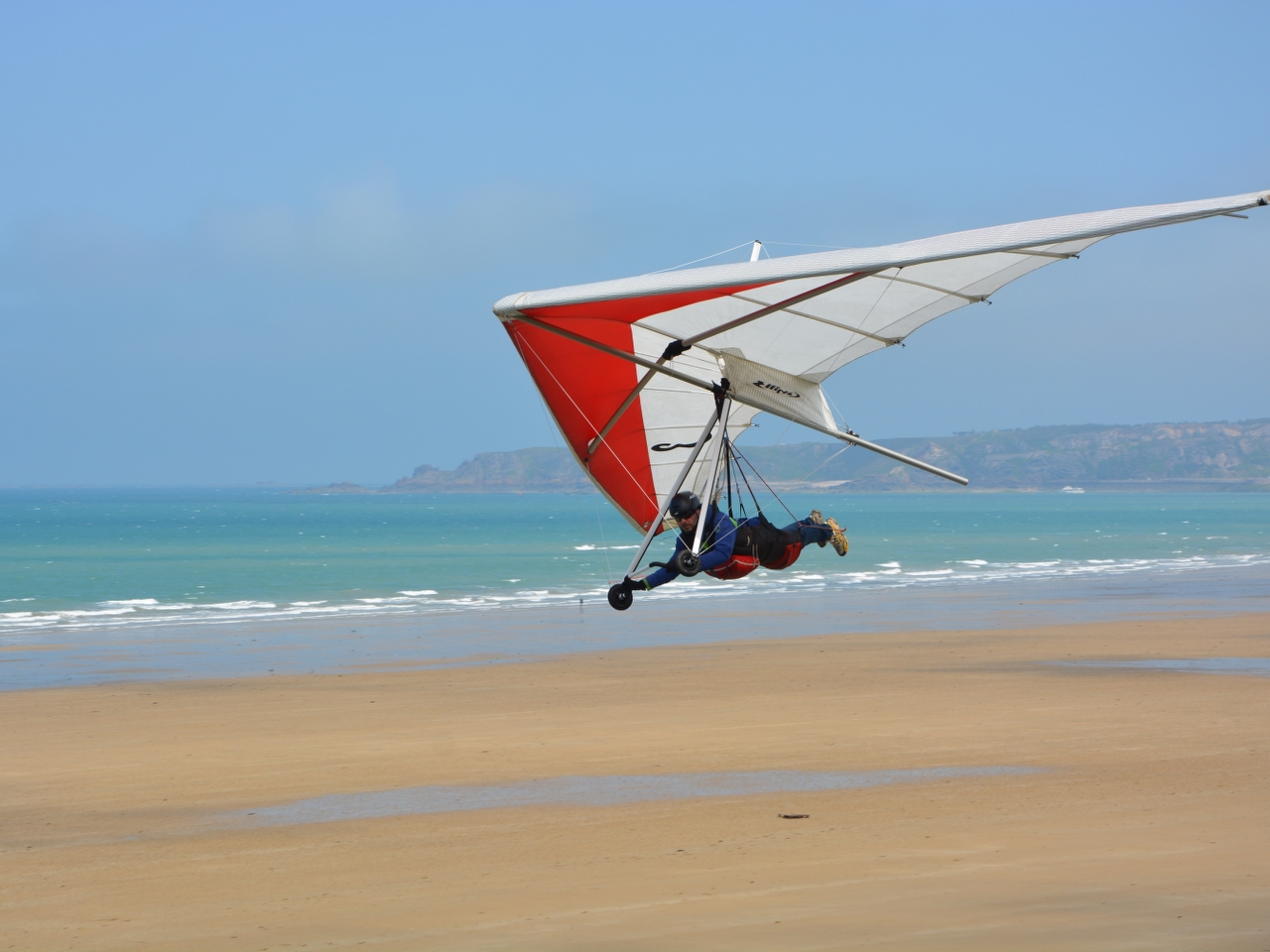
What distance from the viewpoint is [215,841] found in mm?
6867

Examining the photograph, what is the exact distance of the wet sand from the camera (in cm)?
523

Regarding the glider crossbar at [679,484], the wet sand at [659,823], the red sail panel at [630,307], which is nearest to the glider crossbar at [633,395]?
the red sail panel at [630,307]

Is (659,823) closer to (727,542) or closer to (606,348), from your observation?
(727,542)

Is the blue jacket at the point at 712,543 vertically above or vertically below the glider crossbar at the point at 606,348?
below

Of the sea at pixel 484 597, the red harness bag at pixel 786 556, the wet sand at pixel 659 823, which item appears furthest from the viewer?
the sea at pixel 484 597

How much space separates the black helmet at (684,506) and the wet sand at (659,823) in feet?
5.40

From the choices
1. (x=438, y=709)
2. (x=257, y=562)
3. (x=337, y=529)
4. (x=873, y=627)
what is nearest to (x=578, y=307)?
(x=438, y=709)

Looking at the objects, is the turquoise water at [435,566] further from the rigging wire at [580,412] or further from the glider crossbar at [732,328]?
the glider crossbar at [732,328]

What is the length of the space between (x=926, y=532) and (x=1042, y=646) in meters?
44.6

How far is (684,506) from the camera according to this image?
26.3ft

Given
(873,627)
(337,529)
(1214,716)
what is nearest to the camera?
(1214,716)

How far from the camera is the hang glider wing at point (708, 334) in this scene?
716 cm

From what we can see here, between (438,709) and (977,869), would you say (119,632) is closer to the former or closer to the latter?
(438,709)

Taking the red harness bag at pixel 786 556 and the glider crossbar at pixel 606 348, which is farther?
the red harness bag at pixel 786 556
